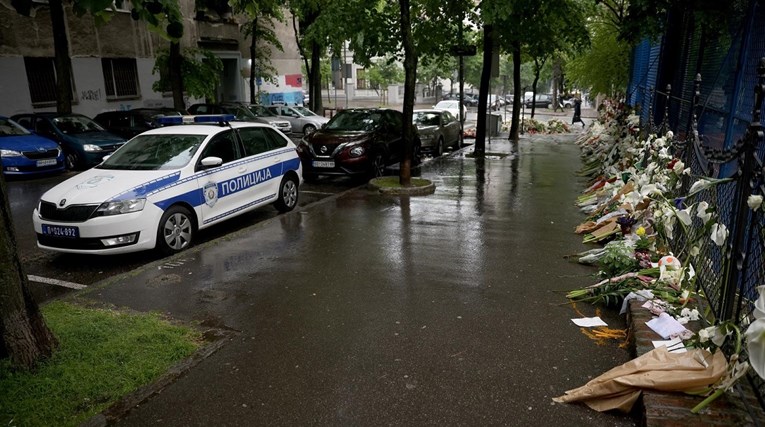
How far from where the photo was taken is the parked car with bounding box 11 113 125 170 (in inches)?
577

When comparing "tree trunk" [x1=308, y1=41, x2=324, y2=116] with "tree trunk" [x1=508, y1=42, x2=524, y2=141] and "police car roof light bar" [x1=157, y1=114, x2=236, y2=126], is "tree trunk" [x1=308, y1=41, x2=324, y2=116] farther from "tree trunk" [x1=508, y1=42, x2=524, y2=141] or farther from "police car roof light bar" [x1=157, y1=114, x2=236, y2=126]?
"police car roof light bar" [x1=157, y1=114, x2=236, y2=126]

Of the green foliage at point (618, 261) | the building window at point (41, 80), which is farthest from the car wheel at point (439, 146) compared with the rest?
the building window at point (41, 80)

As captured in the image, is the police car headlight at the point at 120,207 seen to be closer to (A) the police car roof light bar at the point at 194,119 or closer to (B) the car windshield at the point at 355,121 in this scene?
(A) the police car roof light bar at the point at 194,119

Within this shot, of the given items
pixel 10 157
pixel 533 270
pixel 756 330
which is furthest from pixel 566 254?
pixel 10 157

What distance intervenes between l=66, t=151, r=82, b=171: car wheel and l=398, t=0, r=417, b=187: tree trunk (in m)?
9.06

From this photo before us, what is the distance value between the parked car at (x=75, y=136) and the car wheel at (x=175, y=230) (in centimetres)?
883

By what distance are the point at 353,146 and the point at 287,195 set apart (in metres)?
3.17

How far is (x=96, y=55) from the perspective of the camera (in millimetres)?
21656

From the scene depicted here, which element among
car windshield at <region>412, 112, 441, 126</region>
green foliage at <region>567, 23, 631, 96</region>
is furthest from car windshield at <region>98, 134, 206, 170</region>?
green foliage at <region>567, 23, 631, 96</region>

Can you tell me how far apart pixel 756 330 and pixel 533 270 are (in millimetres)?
4105

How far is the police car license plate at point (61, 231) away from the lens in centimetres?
671

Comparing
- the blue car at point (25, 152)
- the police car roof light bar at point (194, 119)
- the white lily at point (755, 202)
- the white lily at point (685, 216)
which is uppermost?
the police car roof light bar at point (194, 119)

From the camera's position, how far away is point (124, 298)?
566cm

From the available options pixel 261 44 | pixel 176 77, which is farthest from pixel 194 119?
pixel 261 44
